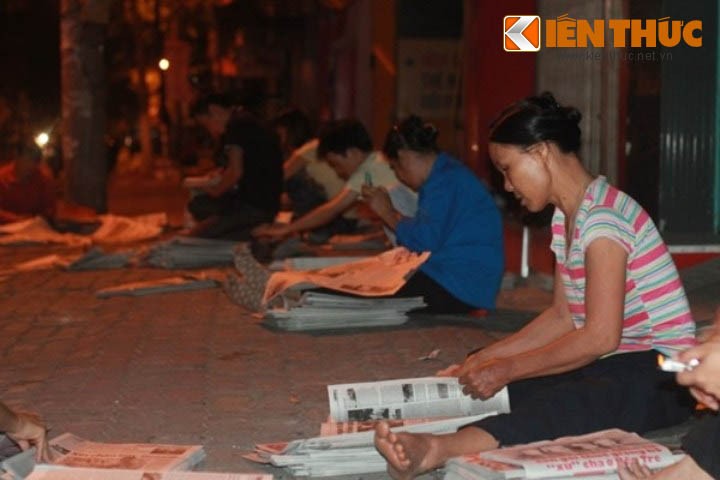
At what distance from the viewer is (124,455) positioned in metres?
4.24

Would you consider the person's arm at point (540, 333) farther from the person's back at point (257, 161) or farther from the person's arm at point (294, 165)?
the person's arm at point (294, 165)

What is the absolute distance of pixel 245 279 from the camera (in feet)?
27.2

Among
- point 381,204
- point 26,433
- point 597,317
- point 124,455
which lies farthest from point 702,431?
point 381,204

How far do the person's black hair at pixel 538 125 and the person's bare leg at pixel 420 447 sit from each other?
95cm

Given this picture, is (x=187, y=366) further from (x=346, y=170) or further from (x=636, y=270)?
(x=346, y=170)

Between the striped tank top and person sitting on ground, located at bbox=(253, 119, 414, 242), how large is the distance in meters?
4.51

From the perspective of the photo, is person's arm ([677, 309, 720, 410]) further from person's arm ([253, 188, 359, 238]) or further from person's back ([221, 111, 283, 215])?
person's back ([221, 111, 283, 215])

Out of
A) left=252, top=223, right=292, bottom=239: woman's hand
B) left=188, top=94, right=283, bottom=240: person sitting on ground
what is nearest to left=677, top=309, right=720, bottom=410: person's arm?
left=252, top=223, right=292, bottom=239: woman's hand

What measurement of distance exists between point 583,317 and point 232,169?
6.98 m

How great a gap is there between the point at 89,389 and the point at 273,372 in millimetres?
876

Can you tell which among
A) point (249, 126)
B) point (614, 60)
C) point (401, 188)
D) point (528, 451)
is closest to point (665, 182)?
point (614, 60)

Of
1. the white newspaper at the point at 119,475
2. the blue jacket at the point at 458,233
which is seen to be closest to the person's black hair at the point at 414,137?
the blue jacket at the point at 458,233

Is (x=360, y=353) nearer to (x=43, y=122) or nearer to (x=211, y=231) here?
→ (x=211, y=231)

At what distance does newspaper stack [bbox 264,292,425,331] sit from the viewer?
7219 mm
